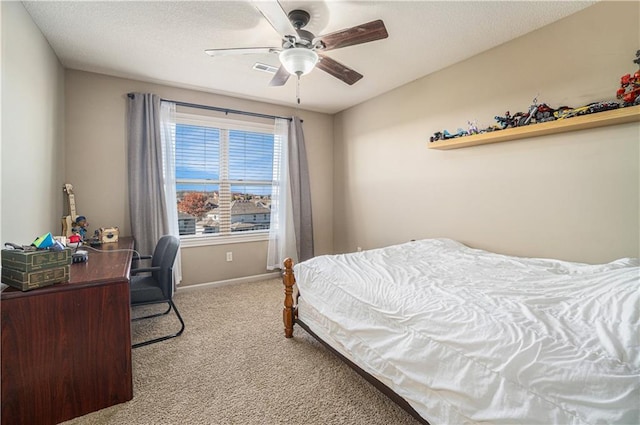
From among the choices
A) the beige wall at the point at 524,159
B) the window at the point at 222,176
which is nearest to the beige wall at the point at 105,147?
the window at the point at 222,176

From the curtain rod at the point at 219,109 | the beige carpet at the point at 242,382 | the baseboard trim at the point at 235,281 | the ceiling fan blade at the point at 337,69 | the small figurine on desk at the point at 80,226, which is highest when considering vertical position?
the curtain rod at the point at 219,109

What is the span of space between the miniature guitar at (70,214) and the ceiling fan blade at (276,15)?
2576 mm

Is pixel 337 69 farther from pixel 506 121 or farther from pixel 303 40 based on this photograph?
pixel 506 121

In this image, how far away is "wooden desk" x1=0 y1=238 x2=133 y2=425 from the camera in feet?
4.62

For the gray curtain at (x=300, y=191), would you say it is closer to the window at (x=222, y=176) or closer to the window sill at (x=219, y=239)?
the window at (x=222, y=176)

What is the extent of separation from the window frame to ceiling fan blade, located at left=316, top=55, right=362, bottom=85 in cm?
185

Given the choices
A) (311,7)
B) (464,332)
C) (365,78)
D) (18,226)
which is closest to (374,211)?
(365,78)

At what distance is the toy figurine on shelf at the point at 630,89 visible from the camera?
1736 millimetres

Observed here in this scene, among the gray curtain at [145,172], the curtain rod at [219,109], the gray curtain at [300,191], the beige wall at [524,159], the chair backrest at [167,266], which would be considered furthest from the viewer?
the gray curtain at [300,191]

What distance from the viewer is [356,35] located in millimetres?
1807

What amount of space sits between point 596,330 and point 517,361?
35 centimetres

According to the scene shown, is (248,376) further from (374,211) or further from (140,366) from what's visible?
(374,211)

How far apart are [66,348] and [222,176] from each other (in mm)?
2575

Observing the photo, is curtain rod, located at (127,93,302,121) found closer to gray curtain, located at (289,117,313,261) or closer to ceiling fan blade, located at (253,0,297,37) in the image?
gray curtain, located at (289,117,313,261)
